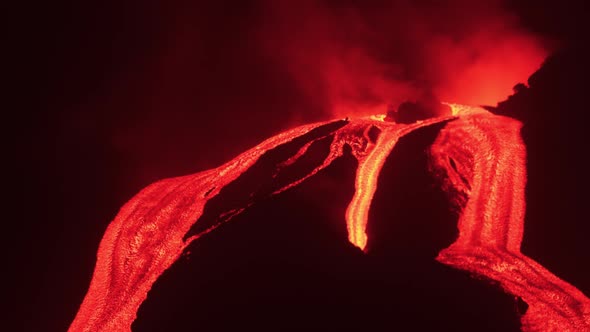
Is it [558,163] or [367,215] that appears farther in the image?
[558,163]

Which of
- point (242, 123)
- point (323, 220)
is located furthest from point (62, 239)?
point (323, 220)

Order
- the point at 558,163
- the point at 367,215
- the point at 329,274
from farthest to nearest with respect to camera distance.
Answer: the point at 558,163
the point at 367,215
the point at 329,274

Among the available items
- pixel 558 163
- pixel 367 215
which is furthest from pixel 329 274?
pixel 558 163

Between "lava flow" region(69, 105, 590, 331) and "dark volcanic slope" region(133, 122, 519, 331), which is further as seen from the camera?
"lava flow" region(69, 105, 590, 331)

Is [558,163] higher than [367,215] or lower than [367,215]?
lower

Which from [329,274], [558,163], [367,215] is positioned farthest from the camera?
[558,163]

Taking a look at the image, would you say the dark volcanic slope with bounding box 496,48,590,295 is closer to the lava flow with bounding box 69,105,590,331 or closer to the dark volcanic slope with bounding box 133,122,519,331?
the lava flow with bounding box 69,105,590,331

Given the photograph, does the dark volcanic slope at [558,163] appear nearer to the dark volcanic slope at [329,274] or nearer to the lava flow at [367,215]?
the lava flow at [367,215]

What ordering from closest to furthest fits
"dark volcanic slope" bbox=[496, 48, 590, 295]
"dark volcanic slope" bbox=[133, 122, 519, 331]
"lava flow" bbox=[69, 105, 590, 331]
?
"dark volcanic slope" bbox=[133, 122, 519, 331], "lava flow" bbox=[69, 105, 590, 331], "dark volcanic slope" bbox=[496, 48, 590, 295]

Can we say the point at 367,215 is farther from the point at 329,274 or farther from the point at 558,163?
the point at 558,163
